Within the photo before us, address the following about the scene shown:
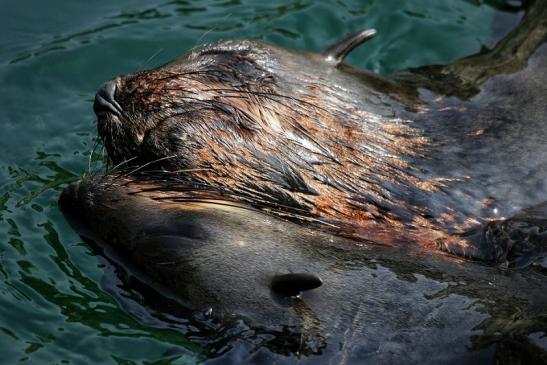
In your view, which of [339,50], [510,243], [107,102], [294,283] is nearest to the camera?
[294,283]

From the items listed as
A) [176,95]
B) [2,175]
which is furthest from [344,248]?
[2,175]

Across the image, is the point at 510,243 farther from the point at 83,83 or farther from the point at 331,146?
the point at 83,83

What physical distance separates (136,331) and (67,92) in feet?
10.6

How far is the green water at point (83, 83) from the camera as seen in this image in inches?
251

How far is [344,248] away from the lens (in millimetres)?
6133

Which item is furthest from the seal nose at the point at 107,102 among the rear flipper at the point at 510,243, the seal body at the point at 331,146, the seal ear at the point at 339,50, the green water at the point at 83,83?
the rear flipper at the point at 510,243

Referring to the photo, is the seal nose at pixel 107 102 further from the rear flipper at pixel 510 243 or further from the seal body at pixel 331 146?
the rear flipper at pixel 510 243

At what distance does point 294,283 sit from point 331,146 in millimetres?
1380

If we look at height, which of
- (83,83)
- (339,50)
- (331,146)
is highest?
(339,50)

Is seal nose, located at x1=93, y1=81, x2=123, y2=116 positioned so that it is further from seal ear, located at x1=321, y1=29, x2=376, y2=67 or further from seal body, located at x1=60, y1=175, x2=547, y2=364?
seal ear, located at x1=321, y1=29, x2=376, y2=67

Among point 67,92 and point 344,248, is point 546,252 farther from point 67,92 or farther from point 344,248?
point 67,92

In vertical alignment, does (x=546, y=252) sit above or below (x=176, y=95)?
below

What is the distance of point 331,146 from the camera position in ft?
22.2

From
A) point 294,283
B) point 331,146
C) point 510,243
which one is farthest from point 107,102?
point 510,243
